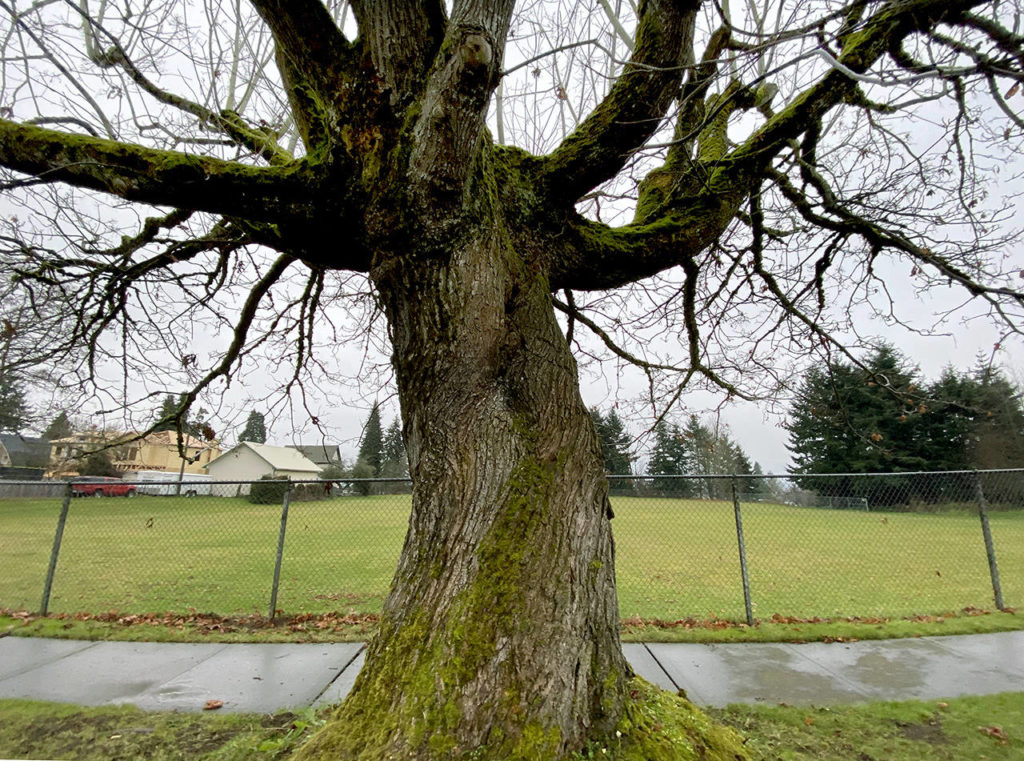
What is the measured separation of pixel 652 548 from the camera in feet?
38.3

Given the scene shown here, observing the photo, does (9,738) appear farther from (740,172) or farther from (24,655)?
(740,172)

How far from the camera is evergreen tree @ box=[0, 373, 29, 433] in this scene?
385cm

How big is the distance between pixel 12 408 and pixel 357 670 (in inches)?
243

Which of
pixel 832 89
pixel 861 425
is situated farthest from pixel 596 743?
pixel 861 425

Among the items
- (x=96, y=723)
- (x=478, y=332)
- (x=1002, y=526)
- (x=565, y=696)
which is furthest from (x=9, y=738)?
(x=1002, y=526)

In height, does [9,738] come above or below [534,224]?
below

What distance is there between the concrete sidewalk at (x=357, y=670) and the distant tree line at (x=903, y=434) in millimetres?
1884

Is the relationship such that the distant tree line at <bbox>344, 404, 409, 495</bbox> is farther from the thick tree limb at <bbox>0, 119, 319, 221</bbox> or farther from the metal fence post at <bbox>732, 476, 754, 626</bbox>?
the metal fence post at <bbox>732, 476, 754, 626</bbox>

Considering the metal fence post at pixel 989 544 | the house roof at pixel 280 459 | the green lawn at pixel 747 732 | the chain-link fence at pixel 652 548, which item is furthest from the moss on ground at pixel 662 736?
the house roof at pixel 280 459

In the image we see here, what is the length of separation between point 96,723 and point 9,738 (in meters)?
0.37

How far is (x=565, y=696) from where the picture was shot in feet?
6.23

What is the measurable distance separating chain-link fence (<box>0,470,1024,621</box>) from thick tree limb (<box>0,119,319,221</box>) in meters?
3.68

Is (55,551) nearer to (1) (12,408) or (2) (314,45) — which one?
(1) (12,408)

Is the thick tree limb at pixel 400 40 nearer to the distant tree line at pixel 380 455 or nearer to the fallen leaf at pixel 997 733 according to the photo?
the distant tree line at pixel 380 455
